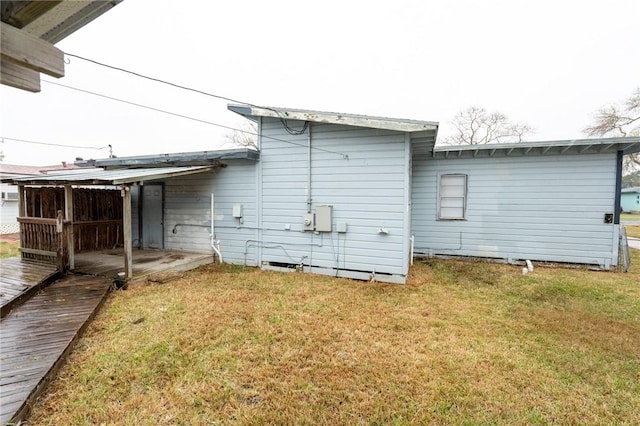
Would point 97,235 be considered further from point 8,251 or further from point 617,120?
point 617,120

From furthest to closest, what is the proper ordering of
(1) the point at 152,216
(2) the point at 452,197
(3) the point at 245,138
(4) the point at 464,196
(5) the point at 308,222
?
(3) the point at 245,138
(1) the point at 152,216
(2) the point at 452,197
(4) the point at 464,196
(5) the point at 308,222

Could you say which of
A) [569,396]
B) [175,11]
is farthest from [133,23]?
[569,396]

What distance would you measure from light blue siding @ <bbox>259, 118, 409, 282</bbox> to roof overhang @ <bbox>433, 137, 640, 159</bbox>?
8.97 feet

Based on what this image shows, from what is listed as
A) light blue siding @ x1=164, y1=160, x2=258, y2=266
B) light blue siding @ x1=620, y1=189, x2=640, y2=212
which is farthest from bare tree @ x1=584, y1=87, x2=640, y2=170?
light blue siding @ x1=164, y1=160, x2=258, y2=266

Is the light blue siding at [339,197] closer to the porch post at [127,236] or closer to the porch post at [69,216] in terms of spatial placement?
the porch post at [127,236]

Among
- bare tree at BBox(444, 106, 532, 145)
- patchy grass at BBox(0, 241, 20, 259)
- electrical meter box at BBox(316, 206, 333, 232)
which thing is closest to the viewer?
electrical meter box at BBox(316, 206, 333, 232)

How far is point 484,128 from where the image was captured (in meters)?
23.0

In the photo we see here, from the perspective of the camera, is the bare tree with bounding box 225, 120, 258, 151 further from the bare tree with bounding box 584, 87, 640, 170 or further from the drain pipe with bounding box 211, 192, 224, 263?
the bare tree with bounding box 584, 87, 640, 170

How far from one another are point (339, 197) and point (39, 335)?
5.13 m

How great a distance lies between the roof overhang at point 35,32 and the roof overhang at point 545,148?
301 inches

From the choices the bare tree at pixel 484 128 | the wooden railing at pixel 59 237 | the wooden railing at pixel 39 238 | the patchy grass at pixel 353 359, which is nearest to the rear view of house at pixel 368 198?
the wooden railing at pixel 59 237

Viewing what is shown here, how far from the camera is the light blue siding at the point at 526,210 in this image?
6.93 m

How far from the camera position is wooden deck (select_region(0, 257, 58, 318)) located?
417 cm

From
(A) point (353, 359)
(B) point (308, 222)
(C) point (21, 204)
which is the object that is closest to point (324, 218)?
(B) point (308, 222)
